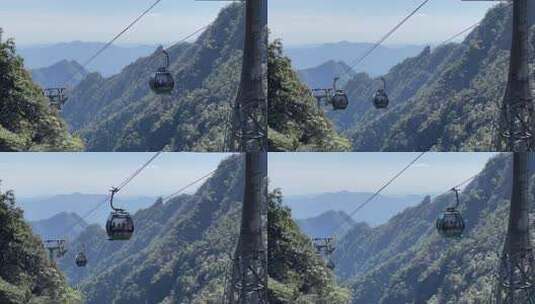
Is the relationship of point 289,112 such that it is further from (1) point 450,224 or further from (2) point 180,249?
(1) point 450,224

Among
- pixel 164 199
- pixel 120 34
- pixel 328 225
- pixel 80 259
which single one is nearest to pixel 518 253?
pixel 328 225

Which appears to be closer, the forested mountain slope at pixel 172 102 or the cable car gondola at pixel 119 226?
the cable car gondola at pixel 119 226

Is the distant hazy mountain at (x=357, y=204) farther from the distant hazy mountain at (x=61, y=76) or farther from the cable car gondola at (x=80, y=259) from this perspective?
the distant hazy mountain at (x=61, y=76)

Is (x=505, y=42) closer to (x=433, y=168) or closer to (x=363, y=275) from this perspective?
(x=433, y=168)

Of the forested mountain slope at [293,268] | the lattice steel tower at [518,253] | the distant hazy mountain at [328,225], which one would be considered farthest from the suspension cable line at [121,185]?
the lattice steel tower at [518,253]

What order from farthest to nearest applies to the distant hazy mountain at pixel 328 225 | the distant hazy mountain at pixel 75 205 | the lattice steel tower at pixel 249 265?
the distant hazy mountain at pixel 328 225, the lattice steel tower at pixel 249 265, the distant hazy mountain at pixel 75 205

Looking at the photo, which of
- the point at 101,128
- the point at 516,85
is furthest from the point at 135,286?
the point at 516,85
